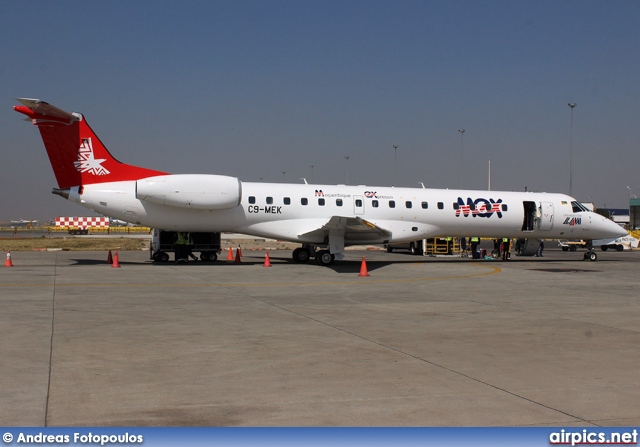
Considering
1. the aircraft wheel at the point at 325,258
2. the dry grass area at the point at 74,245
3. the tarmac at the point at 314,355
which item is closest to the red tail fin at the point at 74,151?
the tarmac at the point at 314,355

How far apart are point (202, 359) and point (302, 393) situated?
7.12 ft

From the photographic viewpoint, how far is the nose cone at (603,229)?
2989cm

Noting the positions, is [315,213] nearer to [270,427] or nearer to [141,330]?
[141,330]

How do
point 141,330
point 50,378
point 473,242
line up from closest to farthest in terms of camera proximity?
1. point 50,378
2. point 141,330
3. point 473,242

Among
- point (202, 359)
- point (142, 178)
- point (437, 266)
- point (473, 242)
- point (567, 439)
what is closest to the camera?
point (567, 439)

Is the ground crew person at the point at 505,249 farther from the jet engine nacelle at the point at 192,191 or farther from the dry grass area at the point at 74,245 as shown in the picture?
the dry grass area at the point at 74,245

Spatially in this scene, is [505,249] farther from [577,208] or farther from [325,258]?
[325,258]

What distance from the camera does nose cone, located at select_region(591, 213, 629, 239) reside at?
29891 mm

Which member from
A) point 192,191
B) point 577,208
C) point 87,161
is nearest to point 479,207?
point 577,208

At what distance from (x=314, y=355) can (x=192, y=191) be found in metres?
16.3

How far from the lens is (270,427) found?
562 cm

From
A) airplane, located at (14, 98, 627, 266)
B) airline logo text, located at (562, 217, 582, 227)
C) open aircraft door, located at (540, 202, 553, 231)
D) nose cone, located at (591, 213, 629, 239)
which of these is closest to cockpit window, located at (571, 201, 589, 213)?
airplane, located at (14, 98, 627, 266)

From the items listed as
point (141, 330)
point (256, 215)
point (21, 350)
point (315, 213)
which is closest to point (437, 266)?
point (315, 213)

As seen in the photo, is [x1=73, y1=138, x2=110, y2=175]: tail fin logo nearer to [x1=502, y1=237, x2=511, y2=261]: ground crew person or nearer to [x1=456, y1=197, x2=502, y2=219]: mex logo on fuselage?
[x1=456, y1=197, x2=502, y2=219]: mex logo on fuselage
